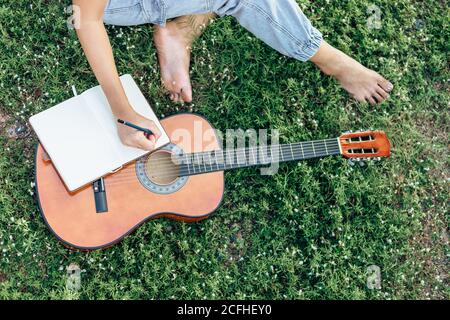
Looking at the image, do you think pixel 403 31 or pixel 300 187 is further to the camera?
pixel 403 31

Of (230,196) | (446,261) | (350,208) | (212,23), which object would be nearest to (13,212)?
(230,196)

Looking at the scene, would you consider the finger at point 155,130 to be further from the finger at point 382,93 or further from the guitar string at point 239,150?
the finger at point 382,93

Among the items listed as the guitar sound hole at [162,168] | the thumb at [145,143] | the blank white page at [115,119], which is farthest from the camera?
the guitar sound hole at [162,168]

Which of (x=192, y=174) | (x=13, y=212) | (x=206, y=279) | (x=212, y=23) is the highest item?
(x=212, y=23)

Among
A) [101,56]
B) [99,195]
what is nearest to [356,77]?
[101,56]

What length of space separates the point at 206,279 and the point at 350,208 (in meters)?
1.11

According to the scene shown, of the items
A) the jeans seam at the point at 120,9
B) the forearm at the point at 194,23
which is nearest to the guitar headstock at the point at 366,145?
the forearm at the point at 194,23

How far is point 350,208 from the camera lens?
3537 mm

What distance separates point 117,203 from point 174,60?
1103 millimetres

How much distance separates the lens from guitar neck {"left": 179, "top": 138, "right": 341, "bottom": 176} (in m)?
3.15

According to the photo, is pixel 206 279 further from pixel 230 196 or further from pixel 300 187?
pixel 300 187

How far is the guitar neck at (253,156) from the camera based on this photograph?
124 inches
